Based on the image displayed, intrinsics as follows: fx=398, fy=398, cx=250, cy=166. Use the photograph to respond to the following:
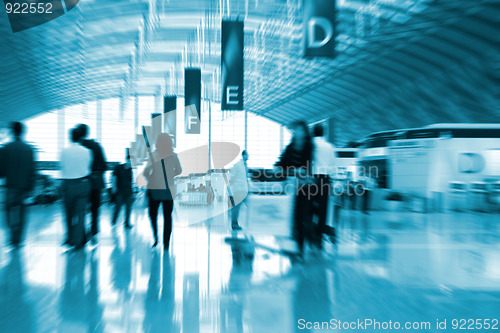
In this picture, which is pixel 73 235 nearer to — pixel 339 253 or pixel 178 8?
pixel 339 253

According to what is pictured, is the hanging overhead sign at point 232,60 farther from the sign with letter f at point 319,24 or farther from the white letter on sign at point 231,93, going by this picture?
the sign with letter f at point 319,24

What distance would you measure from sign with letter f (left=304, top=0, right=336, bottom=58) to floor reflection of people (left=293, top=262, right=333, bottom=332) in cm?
414

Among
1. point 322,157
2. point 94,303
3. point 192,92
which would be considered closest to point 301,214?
point 322,157

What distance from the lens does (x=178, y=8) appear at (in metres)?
20.0

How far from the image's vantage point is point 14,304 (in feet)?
11.8

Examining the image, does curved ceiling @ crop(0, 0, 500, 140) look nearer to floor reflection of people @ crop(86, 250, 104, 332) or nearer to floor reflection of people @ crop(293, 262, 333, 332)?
floor reflection of people @ crop(293, 262, 333, 332)

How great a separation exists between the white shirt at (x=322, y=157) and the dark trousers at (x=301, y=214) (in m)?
0.36

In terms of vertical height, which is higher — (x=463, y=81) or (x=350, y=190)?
(x=463, y=81)

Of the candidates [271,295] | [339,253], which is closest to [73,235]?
[271,295]

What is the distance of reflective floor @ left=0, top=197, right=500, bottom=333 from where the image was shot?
3266 mm

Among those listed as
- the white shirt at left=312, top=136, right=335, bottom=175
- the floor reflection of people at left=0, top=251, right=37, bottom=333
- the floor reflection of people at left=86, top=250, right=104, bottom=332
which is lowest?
the floor reflection of people at left=0, top=251, right=37, bottom=333

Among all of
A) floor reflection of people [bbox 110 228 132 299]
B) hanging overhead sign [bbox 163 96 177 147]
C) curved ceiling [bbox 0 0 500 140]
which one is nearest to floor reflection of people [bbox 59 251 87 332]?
floor reflection of people [bbox 110 228 132 299]

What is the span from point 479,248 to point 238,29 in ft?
22.2

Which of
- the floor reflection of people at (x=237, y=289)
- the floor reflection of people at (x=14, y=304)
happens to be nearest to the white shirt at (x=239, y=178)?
the floor reflection of people at (x=237, y=289)
